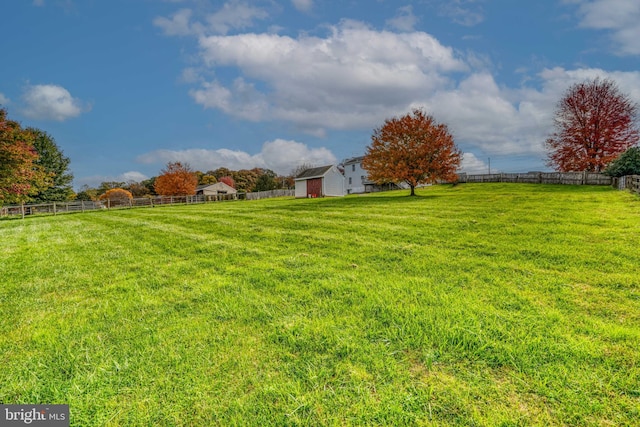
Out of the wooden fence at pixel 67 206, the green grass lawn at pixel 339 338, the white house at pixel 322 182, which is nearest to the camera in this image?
the green grass lawn at pixel 339 338

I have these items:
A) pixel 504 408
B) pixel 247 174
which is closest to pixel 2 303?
pixel 504 408

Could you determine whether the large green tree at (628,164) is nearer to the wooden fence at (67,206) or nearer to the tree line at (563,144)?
the tree line at (563,144)

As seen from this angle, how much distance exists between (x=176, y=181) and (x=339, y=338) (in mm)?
50829

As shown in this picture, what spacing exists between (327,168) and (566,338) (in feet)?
140

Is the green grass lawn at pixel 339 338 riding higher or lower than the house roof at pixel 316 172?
lower

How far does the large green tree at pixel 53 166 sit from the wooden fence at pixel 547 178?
59956 mm

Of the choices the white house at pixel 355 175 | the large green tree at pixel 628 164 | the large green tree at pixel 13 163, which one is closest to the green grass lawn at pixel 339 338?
the large green tree at pixel 13 163

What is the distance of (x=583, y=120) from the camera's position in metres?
31.5

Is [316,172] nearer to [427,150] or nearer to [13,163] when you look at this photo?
[427,150]

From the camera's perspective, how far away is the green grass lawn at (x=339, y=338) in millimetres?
2201

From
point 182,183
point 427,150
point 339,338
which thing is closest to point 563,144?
point 427,150

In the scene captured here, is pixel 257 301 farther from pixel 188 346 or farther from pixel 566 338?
pixel 566 338

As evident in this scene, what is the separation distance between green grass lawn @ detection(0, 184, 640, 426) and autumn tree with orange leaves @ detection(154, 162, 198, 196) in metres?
45.1

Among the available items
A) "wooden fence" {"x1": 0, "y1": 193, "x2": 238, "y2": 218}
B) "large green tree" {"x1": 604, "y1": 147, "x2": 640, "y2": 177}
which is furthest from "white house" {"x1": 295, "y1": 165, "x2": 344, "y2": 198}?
"large green tree" {"x1": 604, "y1": 147, "x2": 640, "y2": 177}
